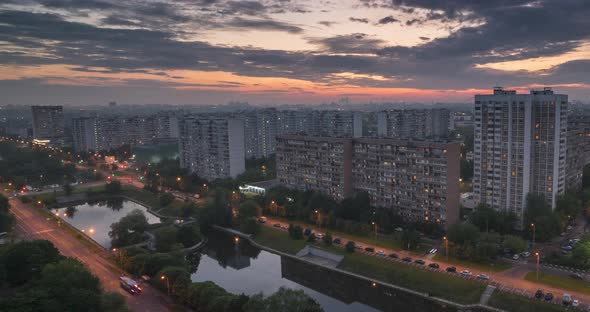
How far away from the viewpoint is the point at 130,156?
188 ft

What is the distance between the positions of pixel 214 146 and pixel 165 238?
1677cm

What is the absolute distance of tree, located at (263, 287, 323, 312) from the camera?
14.1 metres

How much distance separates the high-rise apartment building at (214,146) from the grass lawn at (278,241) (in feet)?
43.2

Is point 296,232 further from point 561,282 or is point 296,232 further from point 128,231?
point 561,282

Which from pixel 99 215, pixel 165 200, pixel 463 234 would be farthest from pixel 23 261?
pixel 463 234

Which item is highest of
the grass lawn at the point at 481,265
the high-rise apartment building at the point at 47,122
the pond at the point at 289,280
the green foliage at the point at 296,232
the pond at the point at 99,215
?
the high-rise apartment building at the point at 47,122

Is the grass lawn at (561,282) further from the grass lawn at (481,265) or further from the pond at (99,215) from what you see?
the pond at (99,215)

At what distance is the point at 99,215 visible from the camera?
111ft

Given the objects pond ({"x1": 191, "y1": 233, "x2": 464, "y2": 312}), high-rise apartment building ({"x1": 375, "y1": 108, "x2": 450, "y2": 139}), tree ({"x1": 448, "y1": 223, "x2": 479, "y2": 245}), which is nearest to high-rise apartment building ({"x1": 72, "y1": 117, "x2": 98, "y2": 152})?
high-rise apartment building ({"x1": 375, "y1": 108, "x2": 450, "y2": 139})

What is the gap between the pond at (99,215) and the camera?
1117 inches

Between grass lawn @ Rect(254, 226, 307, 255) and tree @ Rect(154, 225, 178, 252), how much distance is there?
463cm

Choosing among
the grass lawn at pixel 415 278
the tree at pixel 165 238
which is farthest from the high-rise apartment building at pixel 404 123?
the tree at pixel 165 238

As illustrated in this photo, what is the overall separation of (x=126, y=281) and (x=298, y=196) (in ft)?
44.7

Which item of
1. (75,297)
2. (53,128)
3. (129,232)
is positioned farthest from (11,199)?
(53,128)
